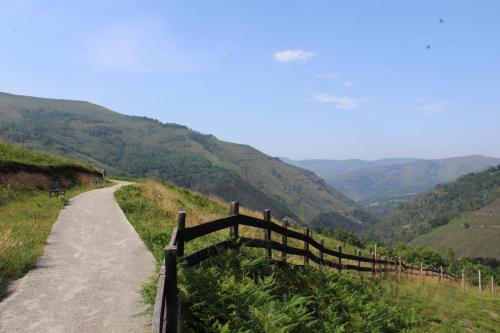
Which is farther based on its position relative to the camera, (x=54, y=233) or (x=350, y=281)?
(x=54, y=233)

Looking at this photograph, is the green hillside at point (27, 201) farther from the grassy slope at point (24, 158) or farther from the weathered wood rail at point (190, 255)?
the weathered wood rail at point (190, 255)

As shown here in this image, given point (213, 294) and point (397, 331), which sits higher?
point (213, 294)

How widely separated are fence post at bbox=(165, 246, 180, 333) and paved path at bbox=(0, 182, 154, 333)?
87.9 inches

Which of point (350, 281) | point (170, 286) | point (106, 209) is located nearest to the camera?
point (170, 286)

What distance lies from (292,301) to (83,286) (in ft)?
15.4

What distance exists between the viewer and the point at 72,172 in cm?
3756

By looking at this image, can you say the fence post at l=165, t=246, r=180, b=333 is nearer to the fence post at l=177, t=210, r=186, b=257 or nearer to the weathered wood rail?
Answer: the weathered wood rail

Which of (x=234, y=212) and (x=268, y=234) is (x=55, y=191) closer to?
(x=268, y=234)

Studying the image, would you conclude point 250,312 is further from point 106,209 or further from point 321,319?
point 106,209

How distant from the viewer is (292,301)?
7.73 meters

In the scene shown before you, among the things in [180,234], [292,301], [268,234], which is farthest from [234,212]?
[292,301]

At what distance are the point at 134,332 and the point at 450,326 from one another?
1133cm

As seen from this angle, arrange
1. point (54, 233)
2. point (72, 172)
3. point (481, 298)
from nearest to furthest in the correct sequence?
point (54, 233) → point (481, 298) → point (72, 172)

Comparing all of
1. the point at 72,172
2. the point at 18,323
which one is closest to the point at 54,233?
the point at 18,323
